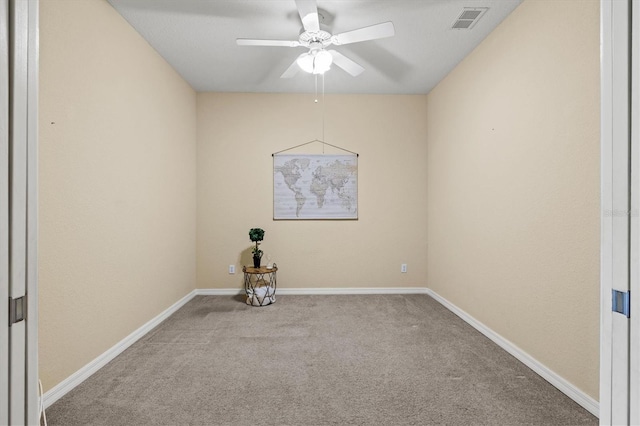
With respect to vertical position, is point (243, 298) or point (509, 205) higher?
point (509, 205)

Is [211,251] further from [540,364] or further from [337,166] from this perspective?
[540,364]

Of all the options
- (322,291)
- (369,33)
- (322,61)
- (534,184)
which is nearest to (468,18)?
(369,33)

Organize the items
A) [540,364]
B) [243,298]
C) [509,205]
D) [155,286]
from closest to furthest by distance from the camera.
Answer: [540,364] → [509,205] → [155,286] → [243,298]

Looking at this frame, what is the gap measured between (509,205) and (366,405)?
1855 mm

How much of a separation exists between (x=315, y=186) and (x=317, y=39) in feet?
6.84

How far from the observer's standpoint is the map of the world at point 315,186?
4.46 metres

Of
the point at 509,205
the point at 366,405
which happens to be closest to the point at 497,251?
the point at 509,205

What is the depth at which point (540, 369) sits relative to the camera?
2256 millimetres

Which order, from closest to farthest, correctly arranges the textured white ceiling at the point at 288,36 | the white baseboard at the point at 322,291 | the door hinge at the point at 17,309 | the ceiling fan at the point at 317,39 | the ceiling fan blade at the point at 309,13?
the door hinge at the point at 17,309 < the ceiling fan blade at the point at 309,13 < the ceiling fan at the point at 317,39 < the textured white ceiling at the point at 288,36 < the white baseboard at the point at 322,291

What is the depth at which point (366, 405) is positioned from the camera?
1909 mm

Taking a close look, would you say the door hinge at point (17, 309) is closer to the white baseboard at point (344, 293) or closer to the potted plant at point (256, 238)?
the white baseboard at point (344, 293)

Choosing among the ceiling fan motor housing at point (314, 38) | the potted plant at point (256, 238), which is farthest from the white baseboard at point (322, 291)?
the ceiling fan motor housing at point (314, 38)

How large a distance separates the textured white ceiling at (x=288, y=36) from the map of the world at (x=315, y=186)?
3.17 ft
